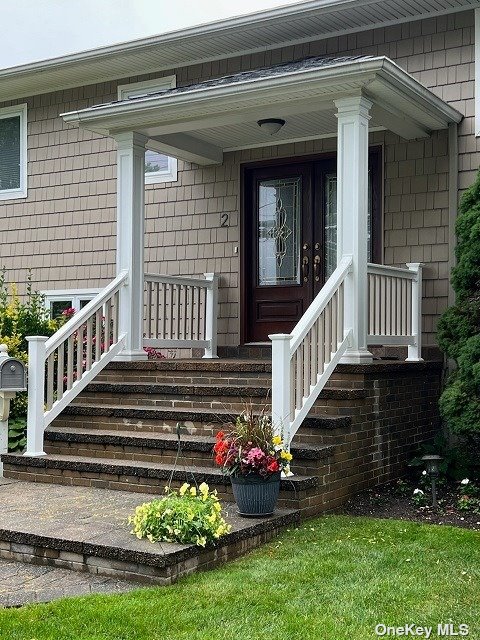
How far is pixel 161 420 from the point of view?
6938 millimetres

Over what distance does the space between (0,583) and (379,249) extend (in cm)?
518

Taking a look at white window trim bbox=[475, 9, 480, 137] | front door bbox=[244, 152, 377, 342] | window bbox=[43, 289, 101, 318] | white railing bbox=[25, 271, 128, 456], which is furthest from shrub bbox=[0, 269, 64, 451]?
white window trim bbox=[475, 9, 480, 137]

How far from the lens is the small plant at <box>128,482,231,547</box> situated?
4.64 meters

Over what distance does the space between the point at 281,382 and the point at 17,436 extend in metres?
2.88

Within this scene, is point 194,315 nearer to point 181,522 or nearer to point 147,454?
point 147,454

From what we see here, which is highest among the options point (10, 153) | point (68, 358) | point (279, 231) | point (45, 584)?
point (10, 153)

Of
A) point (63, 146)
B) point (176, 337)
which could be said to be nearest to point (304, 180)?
point (176, 337)

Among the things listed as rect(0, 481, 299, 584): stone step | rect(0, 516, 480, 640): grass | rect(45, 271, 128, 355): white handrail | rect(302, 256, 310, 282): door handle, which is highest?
rect(302, 256, 310, 282): door handle

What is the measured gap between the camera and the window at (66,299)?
10398 millimetres

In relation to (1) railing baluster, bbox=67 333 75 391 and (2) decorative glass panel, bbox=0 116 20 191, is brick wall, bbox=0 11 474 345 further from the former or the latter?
(1) railing baluster, bbox=67 333 75 391

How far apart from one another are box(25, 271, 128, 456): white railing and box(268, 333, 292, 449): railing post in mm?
2190

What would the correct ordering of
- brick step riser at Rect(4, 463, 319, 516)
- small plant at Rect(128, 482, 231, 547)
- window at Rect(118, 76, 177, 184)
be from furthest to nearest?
window at Rect(118, 76, 177, 184), brick step riser at Rect(4, 463, 319, 516), small plant at Rect(128, 482, 231, 547)

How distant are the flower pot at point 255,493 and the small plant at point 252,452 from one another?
1.6 inches

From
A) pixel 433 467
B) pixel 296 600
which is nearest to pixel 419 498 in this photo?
pixel 433 467
